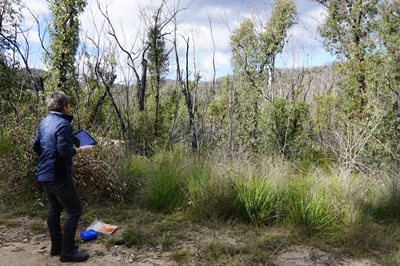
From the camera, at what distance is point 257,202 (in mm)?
4695

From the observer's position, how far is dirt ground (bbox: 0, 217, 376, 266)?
3711mm

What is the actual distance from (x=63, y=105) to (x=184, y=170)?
247 centimetres

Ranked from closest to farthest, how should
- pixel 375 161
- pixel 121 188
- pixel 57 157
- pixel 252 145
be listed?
pixel 57 157, pixel 121 188, pixel 375 161, pixel 252 145

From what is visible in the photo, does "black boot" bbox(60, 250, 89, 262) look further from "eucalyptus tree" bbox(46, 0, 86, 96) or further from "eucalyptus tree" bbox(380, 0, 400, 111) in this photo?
"eucalyptus tree" bbox(380, 0, 400, 111)

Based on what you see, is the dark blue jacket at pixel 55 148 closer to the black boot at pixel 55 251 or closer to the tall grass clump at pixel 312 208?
the black boot at pixel 55 251

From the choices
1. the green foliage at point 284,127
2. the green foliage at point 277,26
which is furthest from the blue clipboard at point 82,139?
the green foliage at point 277,26

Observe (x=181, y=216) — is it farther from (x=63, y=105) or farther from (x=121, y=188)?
(x=63, y=105)

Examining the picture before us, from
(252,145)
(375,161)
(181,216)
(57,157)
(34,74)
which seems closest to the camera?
(57,157)

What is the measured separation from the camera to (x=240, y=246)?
3.93m

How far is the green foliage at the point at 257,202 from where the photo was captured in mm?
4660

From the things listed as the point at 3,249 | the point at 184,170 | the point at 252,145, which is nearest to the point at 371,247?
the point at 184,170

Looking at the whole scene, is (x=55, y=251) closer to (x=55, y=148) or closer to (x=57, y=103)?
(x=55, y=148)

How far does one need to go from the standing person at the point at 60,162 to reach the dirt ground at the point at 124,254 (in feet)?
0.90

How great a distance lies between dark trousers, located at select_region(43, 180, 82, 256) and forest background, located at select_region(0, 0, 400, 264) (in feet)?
5.37
